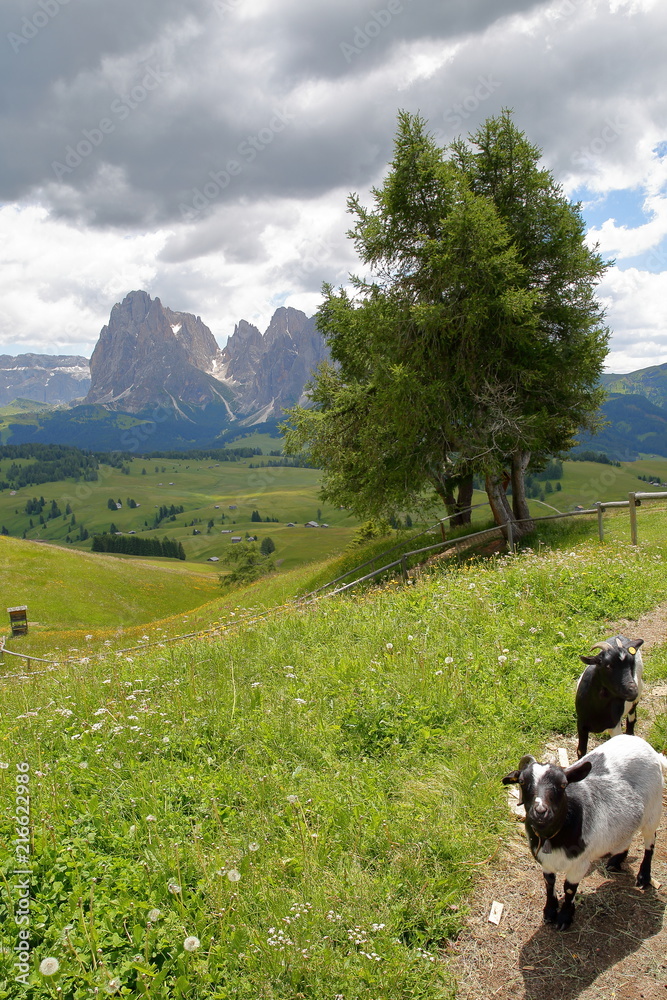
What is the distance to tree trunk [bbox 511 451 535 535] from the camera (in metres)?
23.4

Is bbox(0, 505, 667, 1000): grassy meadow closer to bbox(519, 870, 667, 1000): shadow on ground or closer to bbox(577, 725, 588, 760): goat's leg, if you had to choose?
bbox(577, 725, 588, 760): goat's leg

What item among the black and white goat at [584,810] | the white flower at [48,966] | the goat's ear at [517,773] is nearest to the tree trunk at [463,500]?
the black and white goat at [584,810]

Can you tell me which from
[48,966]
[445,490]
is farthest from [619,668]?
[445,490]

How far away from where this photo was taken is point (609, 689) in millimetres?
5984

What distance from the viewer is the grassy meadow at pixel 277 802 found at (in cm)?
400

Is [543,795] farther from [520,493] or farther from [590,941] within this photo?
[520,493]

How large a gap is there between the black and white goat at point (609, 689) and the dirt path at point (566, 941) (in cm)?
118

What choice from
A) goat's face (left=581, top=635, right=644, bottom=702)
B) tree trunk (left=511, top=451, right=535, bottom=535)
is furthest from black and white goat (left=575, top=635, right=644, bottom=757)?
tree trunk (left=511, top=451, right=535, bottom=535)

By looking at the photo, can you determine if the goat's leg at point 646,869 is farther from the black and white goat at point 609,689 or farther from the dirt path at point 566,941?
the black and white goat at point 609,689

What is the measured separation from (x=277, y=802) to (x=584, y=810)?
9.28ft

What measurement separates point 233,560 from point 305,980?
103602mm

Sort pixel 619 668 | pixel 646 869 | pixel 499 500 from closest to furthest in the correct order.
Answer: pixel 646 869
pixel 619 668
pixel 499 500

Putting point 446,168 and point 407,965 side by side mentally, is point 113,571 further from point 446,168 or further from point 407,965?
point 407,965

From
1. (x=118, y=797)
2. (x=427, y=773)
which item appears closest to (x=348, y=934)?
(x=427, y=773)
